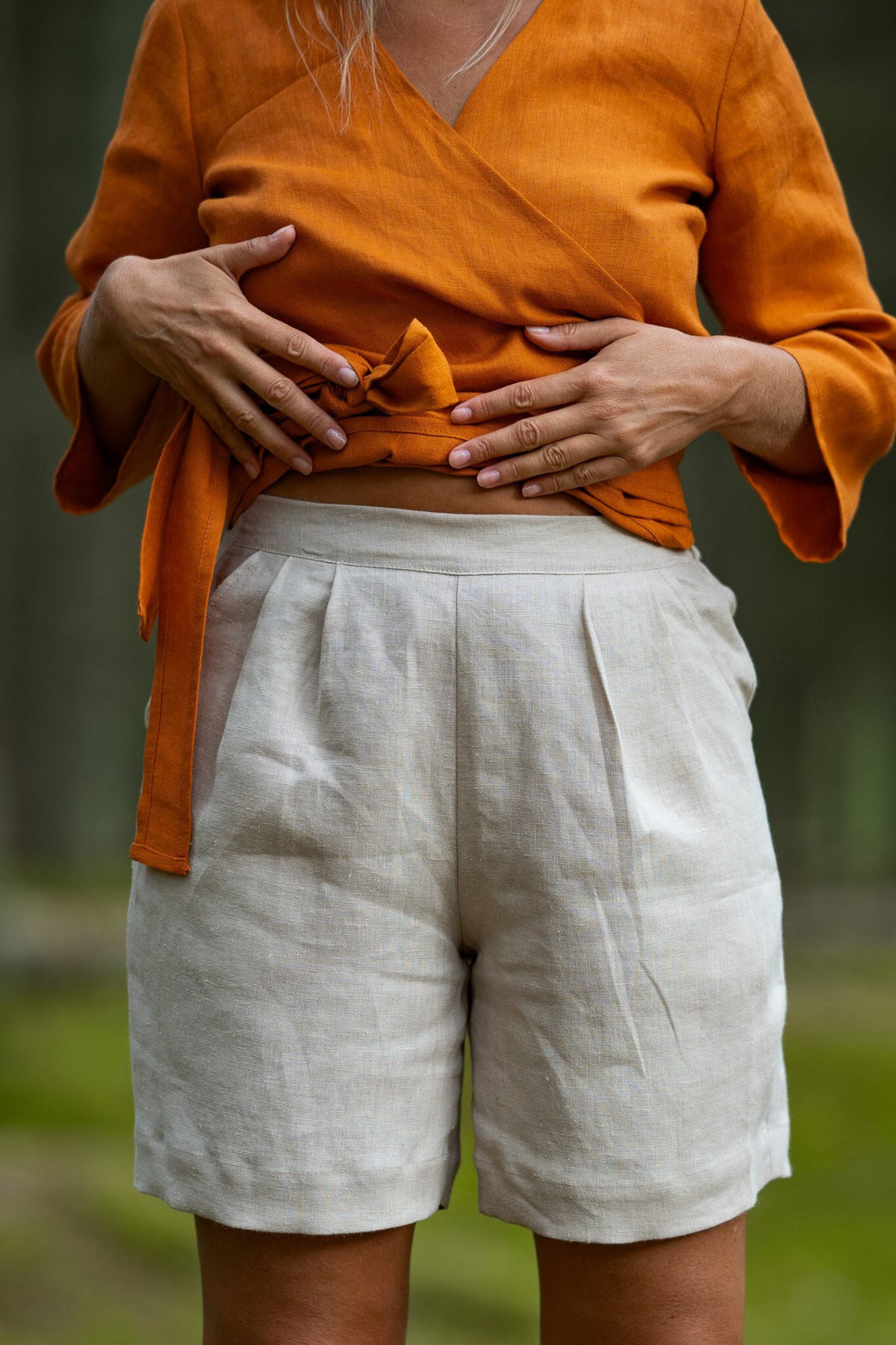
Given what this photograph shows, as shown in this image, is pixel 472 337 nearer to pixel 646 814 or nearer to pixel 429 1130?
pixel 646 814

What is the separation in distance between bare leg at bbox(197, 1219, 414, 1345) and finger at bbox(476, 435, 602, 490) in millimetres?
525

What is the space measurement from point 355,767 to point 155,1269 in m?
1.62

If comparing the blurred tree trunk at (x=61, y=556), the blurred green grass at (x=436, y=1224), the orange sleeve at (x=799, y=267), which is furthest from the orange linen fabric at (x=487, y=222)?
the blurred tree trunk at (x=61, y=556)

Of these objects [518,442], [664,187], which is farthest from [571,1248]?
[664,187]

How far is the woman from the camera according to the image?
0.97 m

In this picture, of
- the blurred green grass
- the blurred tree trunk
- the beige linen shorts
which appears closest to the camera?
the beige linen shorts

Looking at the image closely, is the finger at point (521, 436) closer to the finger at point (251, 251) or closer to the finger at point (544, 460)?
the finger at point (544, 460)

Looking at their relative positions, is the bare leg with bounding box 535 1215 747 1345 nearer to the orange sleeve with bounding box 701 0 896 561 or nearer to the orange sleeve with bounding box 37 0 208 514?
the orange sleeve with bounding box 701 0 896 561

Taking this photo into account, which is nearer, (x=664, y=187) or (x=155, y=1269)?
(x=664, y=187)

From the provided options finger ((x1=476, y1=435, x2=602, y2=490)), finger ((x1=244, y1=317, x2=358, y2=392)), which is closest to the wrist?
finger ((x1=476, y1=435, x2=602, y2=490))

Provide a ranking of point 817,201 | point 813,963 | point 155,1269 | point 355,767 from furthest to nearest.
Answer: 1. point 813,963
2. point 155,1269
3. point 817,201
4. point 355,767

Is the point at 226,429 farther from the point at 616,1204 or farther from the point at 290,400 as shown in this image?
the point at 616,1204

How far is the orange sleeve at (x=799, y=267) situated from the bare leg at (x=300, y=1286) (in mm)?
639

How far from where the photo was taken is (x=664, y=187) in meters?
1.03
